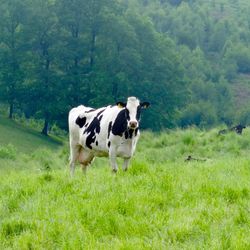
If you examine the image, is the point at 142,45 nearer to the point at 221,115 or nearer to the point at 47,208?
the point at 221,115

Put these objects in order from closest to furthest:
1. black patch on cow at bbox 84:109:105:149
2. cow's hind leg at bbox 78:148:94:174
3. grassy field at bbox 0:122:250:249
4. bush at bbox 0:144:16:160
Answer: grassy field at bbox 0:122:250:249, black patch on cow at bbox 84:109:105:149, cow's hind leg at bbox 78:148:94:174, bush at bbox 0:144:16:160

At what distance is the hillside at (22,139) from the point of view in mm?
33469

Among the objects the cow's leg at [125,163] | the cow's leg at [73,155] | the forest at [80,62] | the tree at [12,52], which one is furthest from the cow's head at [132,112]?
the tree at [12,52]

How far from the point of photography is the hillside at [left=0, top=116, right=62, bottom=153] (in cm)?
3347

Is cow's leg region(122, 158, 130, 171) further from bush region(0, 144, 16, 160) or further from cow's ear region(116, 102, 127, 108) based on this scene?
bush region(0, 144, 16, 160)

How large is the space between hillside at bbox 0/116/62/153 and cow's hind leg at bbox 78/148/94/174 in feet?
66.4

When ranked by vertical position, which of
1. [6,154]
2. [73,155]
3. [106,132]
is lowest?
[6,154]

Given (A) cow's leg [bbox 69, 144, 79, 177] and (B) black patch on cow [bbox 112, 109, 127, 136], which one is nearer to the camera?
(B) black patch on cow [bbox 112, 109, 127, 136]

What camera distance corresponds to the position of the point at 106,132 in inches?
429

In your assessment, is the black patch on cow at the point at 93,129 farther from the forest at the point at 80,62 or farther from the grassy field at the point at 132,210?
the forest at the point at 80,62

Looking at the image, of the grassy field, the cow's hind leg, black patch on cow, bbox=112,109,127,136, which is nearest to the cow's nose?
black patch on cow, bbox=112,109,127,136

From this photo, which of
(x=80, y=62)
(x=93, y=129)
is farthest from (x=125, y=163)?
(x=80, y=62)

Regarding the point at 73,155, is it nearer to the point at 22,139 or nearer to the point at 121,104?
the point at 121,104

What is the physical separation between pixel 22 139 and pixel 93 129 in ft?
84.6
